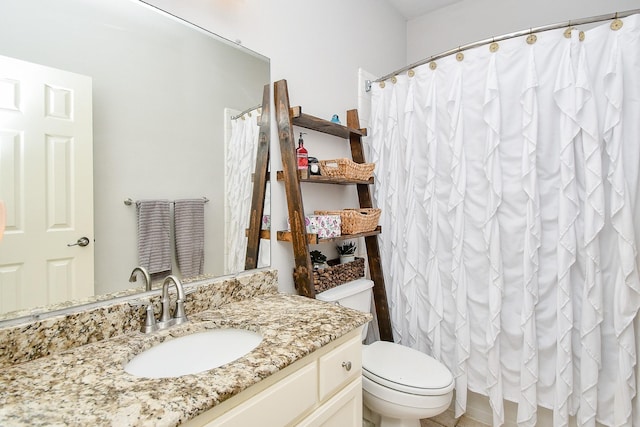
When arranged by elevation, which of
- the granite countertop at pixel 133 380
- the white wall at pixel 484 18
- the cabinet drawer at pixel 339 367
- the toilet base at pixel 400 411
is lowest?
the toilet base at pixel 400 411

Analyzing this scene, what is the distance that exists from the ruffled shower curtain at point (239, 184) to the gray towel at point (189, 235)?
0.12m

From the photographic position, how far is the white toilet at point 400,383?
140cm

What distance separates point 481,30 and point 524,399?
93.3 inches

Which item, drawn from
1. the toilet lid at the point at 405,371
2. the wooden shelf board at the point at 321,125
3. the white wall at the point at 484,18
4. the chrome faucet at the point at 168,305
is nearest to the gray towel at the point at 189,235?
the chrome faucet at the point at 168,305

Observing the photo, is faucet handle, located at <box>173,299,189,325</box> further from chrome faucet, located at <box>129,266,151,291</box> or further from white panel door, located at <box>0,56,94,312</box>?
white panel door, located at <box>0,56,94,312</box>

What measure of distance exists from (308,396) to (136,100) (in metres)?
1.12

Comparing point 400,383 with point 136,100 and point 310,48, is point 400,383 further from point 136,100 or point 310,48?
point 310,48

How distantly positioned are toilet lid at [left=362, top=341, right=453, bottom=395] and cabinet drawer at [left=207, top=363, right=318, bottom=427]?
0.62m

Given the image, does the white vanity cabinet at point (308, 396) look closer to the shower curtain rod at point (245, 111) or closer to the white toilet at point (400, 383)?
the white toilet at point (400, 383)

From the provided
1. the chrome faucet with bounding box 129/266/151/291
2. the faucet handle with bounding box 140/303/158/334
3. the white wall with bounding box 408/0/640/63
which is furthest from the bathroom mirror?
the white wall with bounding box 408/0/640/63

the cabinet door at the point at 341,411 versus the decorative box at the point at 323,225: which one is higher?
the decorative box at the point at 323,225

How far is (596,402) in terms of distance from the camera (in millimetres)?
1473

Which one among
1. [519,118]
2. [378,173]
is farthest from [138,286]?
[519,118]

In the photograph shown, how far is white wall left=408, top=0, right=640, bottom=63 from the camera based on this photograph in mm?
2004
